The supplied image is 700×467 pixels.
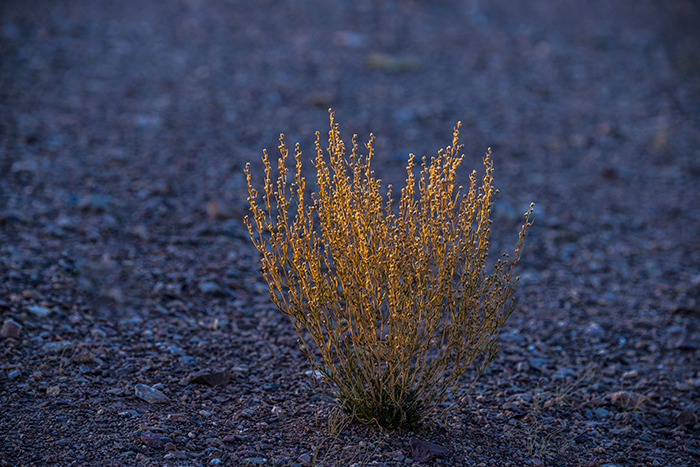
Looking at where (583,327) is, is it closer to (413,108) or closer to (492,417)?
(492,417)

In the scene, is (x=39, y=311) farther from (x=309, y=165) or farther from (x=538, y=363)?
(x=309, y=165)

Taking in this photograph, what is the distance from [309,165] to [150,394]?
15.3 feet

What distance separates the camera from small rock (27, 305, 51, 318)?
4098 millimetres

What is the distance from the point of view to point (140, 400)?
340cm

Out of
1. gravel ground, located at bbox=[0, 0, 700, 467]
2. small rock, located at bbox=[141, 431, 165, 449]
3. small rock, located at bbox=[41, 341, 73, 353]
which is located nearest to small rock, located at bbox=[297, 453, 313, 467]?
gravel ground, located at bbox=[0, 0, 700, 467]

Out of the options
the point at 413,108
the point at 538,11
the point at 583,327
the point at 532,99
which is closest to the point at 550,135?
the point at 532,99

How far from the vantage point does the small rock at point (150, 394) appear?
11.2 ft

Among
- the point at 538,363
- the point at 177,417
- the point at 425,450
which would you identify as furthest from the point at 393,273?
the point at 538,363

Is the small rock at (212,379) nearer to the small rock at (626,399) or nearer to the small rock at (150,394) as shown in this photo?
the small rock at (150,394)

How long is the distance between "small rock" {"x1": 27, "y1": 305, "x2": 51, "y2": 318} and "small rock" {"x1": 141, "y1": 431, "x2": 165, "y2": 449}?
1.55m

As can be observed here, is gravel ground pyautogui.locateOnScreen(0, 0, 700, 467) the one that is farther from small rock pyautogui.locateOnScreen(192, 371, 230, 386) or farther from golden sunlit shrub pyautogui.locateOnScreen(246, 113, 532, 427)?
golden sunlit shrub pyautogui.locateOnScreen(246, 113, 532, 427)

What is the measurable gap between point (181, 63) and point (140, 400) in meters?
7.84

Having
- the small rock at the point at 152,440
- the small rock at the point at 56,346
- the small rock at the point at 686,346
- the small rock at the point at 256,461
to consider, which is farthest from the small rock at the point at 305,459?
the small rock at the point at 686,346

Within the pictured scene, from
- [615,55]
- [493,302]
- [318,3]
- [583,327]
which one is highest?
[318,3]
